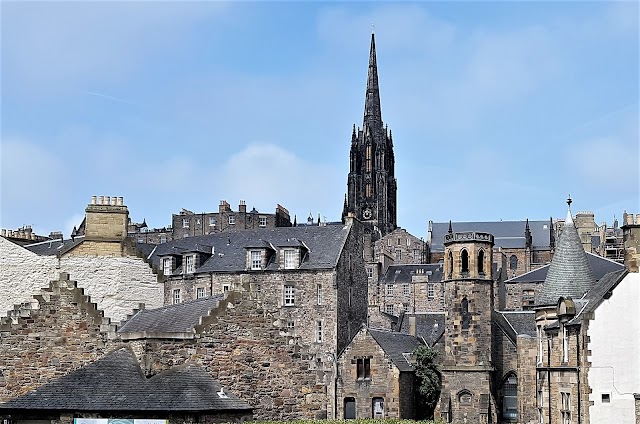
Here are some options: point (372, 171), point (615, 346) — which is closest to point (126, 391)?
point (615, 346)


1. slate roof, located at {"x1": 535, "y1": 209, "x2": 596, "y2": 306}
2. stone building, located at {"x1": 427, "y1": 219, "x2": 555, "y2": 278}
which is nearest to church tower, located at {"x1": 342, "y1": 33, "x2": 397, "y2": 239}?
stone building, located at {"x1": 427, "y1": 219, "x2": 555, "y2": 278}

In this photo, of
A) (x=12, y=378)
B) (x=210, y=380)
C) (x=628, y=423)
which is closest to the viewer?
(x=210, y=380)

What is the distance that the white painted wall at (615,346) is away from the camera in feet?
121

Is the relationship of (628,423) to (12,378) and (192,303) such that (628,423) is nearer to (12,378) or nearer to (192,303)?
(192,303)

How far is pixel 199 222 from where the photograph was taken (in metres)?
109

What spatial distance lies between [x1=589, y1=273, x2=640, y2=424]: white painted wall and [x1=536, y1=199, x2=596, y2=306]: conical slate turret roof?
4142 millimetres

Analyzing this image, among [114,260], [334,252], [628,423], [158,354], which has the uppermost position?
[334,252]

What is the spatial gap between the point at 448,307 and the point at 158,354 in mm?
31506

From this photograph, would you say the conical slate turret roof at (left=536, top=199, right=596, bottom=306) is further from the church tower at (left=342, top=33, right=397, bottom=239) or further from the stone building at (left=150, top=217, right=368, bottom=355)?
the church tower at (left=342, top=33, right=397, bottom=239)

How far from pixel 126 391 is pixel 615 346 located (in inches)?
932

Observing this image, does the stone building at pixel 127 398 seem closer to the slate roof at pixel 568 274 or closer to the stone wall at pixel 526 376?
the slate roof at pixel 568 274

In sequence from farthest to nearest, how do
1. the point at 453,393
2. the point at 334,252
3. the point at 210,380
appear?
1. the point at 334,252
2. the point at 453,393
3. the point at 210,380

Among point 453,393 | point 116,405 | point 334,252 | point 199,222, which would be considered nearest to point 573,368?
point 453,393

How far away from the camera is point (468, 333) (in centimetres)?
4872
